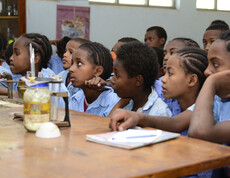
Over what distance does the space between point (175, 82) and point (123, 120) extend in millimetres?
711

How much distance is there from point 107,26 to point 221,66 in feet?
13.5

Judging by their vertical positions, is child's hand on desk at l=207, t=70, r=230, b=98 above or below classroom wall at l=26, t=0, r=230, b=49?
below

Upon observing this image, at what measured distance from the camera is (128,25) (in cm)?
596

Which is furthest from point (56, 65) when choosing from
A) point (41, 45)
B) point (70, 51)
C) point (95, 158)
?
point (95, 158)

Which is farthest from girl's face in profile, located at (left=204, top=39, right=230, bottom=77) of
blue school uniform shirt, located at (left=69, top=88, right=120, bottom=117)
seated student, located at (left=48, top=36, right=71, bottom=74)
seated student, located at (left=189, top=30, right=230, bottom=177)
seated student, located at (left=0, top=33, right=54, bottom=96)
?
seated student, located at (left=48, top=36, right=71, bottom=74)

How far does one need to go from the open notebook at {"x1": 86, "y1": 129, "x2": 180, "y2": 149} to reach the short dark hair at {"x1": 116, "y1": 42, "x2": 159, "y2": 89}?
953 mm

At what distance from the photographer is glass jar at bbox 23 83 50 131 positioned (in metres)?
1.27

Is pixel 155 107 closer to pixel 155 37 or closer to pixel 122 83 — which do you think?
pixel 122 83

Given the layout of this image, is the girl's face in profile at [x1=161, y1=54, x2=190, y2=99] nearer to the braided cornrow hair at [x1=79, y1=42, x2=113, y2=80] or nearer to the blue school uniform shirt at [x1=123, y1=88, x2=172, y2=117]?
the blue school uniform shirt at [x1=123, y1=88, x2=172, y2=117]

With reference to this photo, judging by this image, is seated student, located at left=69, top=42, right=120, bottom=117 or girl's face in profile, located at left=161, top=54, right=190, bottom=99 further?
seated student, located at left=69, top=42, right=120, bottom=117

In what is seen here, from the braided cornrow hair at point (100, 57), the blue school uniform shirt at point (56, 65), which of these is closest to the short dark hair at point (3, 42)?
the blue school uniform shirt at point (56, 65)

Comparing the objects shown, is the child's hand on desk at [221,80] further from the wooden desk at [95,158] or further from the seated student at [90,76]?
the seated student at [90,76]

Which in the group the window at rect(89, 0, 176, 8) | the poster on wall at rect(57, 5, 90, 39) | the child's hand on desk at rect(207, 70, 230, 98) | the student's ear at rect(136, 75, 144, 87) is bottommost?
the student's ear at rect(136, 75, 144, 87)

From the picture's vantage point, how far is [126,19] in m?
5.93
